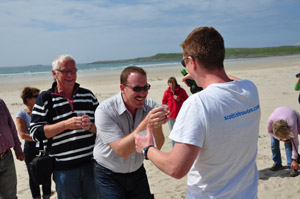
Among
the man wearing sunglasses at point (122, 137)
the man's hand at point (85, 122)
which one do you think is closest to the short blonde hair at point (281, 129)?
the man wearing sunglasses at point (122, 137)

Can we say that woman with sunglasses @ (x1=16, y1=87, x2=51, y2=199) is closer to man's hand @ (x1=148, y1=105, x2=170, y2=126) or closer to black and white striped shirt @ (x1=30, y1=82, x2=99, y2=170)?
black and white striped shirt @ (x1=30, y1=82, x2=99, y2=170)

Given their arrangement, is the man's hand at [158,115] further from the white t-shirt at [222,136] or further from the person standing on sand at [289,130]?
the person standing on sand at [289,130]

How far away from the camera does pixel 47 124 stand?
3150 millimetres

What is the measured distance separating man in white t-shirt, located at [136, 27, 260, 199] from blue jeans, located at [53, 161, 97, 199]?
1.63m

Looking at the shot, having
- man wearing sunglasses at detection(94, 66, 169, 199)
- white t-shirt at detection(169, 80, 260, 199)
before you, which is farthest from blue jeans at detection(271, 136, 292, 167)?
white t-shirt at detection(169, 80, 260, 199)

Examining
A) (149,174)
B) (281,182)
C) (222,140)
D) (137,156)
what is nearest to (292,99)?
(281,182)

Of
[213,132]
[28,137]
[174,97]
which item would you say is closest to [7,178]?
[28,137]

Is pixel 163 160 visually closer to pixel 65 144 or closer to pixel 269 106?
pixel 65 144

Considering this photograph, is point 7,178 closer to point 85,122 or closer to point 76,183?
point 76,183

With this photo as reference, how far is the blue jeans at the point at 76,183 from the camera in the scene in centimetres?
316

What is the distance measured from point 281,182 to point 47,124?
13.8ft

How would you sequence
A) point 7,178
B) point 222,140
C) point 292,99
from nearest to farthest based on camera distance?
point 222,140 → point 7,178 → point 292,99

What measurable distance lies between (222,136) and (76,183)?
214 centimetres

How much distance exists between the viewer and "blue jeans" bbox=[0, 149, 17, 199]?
13.0ft
